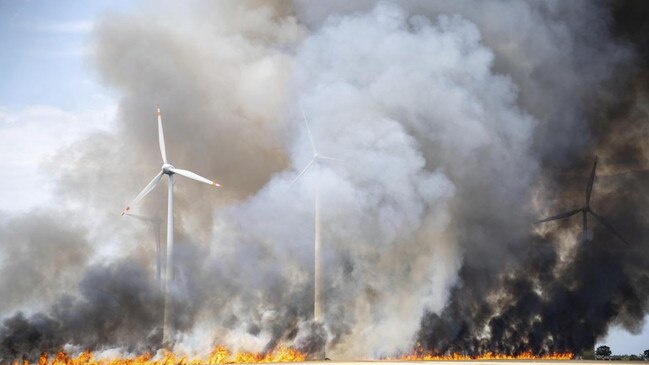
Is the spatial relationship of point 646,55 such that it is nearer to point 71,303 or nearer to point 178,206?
point 178,206

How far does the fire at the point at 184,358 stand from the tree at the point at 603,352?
118ft

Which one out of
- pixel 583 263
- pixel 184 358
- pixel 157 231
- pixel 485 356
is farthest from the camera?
pixel 157 231

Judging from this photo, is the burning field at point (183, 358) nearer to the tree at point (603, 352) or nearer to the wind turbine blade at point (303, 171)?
the wind turbine blade at point (303, 171)

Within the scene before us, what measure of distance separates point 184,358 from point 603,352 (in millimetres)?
49225

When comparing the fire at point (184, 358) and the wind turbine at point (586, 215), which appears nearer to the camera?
the fire at point (184, 358)

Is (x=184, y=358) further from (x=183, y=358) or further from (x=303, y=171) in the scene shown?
(x=303, y=171)

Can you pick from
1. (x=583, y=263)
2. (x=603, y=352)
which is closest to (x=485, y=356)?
(x=583, y=263)

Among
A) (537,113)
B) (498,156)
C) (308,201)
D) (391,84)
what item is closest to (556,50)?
(537,113)

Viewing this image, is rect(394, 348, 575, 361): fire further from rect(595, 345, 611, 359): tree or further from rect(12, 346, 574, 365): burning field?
rect(595, 345, 611, 359): tree

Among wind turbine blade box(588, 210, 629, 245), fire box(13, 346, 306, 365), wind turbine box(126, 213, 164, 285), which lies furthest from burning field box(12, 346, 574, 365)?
wind turbine blade box(588, 210, 629, 245)

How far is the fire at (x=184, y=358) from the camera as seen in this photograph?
198 ft

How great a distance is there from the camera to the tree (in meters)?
93.5

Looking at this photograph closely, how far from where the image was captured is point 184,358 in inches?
2507

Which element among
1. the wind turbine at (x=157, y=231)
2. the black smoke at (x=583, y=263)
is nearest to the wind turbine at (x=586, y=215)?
the black smoke at (x=583, y=263)
